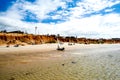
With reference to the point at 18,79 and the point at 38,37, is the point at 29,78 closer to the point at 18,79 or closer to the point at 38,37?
the point at 18,79

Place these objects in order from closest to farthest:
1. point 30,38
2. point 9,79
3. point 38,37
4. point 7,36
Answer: point 9,79
point 7,36
point 30,38
point 38,37

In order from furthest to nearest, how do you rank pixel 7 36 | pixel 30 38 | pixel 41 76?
pixel 30 38 < pixel 7 36 < pixel 41 76

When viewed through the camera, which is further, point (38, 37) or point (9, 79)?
point (38, 37)

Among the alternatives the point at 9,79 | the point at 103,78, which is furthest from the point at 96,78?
the point at 9,79

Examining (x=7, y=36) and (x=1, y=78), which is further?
(x=7, y=36)

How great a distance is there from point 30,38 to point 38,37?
14.7ft

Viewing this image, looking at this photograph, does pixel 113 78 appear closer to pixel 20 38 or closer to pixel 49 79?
pixel 49 79

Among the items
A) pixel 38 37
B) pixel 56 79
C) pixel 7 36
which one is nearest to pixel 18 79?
pixel 56 79

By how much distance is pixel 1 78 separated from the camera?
10625 millimetres

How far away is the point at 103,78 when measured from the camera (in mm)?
11031

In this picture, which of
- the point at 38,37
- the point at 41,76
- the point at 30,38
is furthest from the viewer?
the point at 38,37

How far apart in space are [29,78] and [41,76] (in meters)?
0.90

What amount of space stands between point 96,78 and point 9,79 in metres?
5.23

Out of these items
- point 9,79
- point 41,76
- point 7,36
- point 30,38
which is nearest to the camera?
point 9,79
